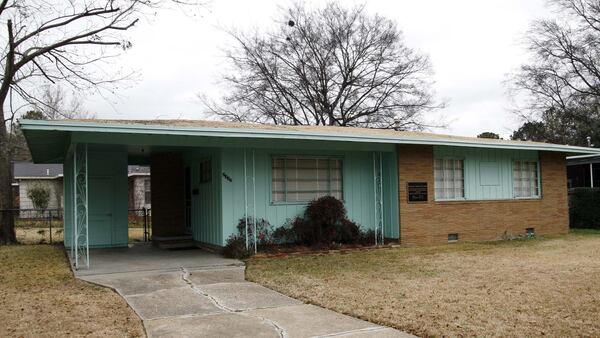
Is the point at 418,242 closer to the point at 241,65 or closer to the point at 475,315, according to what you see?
the point at 475,315

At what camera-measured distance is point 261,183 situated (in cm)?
1332

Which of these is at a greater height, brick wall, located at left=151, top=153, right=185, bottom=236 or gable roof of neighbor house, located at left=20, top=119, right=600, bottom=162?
gable roof of neighbor house, located at left=20, top=119, right=600, bottom=162

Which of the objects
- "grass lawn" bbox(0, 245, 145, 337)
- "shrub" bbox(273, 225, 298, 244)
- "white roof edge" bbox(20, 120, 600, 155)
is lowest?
"grass lawn" bbox(0, 245, 145, 337)

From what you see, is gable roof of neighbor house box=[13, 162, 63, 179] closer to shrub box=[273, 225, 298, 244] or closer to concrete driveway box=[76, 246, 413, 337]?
shrub box=[273, 225, 298, 244]

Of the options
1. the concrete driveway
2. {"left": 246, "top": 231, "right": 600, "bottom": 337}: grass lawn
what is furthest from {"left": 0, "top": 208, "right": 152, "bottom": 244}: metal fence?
{"left": 246, "top": 231, "right": 600, "bottom": 337}: grass lawn

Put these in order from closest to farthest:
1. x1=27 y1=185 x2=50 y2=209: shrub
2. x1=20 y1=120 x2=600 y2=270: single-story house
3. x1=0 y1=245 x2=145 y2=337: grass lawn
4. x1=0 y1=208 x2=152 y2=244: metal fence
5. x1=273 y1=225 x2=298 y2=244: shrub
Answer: x1=0 y1=245 x2=145 y2=337: grass lawn
x1=20 y1=120 x2=600 y2=270: single-story house
x1=273 y1=225 x2=298 y2=244: shrub
x1=0 y1=208 x2=152 y2=244: metal fence
x1=27 y1=185 x2=50 y2=209: shrub

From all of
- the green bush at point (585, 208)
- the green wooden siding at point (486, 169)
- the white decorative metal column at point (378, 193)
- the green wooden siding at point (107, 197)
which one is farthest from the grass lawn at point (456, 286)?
the green bush at point (585, 208)

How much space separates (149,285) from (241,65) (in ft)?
87.0

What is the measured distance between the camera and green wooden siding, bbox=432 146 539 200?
1577cm

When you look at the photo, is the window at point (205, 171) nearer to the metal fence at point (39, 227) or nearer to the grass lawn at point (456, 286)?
the grass lawn at point (456, 286)

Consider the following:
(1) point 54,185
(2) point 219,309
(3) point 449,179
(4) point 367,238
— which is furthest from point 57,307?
(1) point 54,185

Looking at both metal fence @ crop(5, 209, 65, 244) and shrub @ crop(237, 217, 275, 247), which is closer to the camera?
shrub @ crop(237, 217, 275, 247)

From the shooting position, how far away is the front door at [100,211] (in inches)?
589

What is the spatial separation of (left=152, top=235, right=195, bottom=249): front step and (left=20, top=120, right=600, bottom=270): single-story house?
209mm
